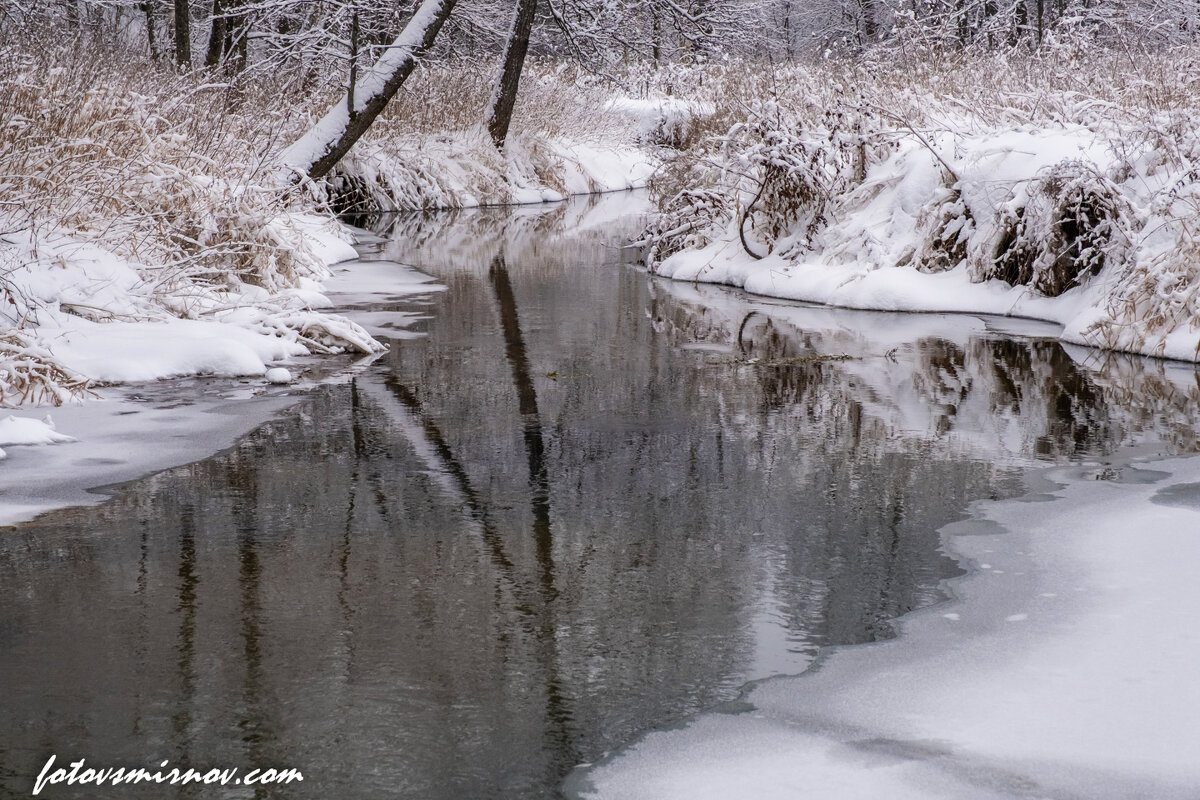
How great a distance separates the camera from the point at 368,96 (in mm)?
15781

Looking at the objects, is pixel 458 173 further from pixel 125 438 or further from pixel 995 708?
pixel 995 708

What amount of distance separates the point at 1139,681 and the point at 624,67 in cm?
3263

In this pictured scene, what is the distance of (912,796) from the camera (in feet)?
8.17

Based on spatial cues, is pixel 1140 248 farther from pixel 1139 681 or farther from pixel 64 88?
pixel 64 88

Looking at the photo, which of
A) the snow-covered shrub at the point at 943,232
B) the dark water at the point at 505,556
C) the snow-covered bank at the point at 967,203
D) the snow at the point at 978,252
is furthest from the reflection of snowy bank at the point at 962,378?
the snow-covered shrub at the point at 943,232

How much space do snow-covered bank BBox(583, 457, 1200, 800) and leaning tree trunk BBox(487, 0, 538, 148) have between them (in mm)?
19364

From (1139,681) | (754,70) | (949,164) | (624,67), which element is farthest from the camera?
(624,67)

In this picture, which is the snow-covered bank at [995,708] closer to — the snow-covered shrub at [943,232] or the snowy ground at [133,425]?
the snowy ground at [133,425]

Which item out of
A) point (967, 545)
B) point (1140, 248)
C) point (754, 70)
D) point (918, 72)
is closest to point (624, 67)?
point (754, 70)

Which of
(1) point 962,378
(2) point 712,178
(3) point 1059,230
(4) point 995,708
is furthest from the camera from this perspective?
(2) point 712,178

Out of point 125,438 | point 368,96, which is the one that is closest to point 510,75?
point 368,96

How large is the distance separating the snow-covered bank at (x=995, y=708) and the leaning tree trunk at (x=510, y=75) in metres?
19.4

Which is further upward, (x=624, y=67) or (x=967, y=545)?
(x=624, y=67)

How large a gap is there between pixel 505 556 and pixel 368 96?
41.9 feet
